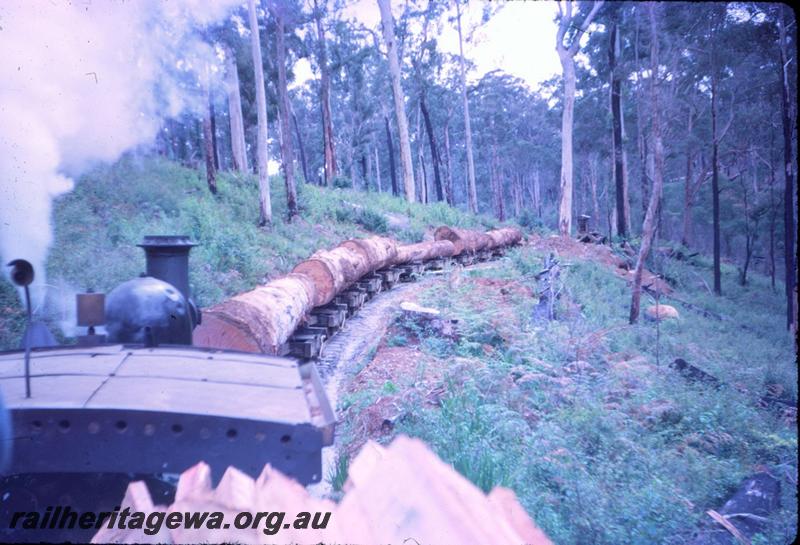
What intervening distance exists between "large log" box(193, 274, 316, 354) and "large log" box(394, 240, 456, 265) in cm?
725

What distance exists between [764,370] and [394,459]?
23.6 feet

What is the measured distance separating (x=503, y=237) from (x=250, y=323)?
17352 millimetres

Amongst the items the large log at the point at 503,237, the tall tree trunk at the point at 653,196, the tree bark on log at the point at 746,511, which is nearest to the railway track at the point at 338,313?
the tree bark on log at the point at 746,511

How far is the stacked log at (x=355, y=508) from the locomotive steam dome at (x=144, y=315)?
1.74 m

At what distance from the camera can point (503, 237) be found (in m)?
21.0

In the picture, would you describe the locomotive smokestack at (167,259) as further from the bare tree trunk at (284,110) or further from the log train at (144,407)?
the bare tree trunk at (284,110)

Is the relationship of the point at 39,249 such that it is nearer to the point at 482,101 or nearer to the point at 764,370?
the point at 764,370

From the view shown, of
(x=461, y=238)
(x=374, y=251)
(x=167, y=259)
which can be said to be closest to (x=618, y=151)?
(x=461, y=238)

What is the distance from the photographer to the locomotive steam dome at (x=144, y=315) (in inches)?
133

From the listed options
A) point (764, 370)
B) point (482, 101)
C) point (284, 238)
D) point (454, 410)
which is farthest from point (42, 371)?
point (482, 101)

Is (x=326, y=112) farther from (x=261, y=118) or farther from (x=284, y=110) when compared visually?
(x=261, y=118)

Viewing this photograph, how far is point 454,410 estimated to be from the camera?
470 cm

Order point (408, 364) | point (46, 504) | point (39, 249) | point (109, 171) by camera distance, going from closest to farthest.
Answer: point (46, 504) → point (39, 249) → point (408, 364) → point (109, 171)

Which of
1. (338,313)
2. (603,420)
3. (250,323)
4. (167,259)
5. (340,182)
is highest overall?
(340,182)
